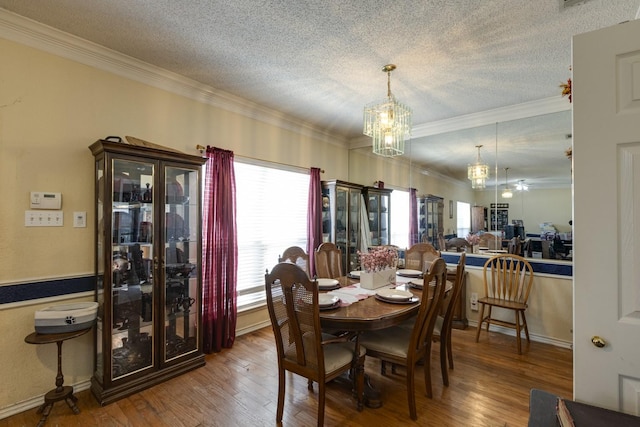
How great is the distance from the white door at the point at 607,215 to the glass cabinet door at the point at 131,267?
9.06ft

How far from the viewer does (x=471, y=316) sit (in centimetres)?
380

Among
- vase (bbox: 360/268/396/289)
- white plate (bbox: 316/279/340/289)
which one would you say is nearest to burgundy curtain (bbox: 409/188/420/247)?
vase (bbox: 360/268/396/289)

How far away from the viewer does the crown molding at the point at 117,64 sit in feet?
6.91

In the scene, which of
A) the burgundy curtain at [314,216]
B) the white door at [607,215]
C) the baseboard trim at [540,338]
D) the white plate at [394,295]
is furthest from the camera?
the burgundy curtain at [314,216]

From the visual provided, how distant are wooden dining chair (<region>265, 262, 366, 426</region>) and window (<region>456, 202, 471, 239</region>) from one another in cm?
269

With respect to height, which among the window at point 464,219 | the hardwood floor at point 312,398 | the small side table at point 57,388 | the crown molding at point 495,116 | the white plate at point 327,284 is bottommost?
the hardwood floor at point 312,398

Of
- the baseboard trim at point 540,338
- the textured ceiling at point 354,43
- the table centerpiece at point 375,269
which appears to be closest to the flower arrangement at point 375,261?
the table centerpiece at point 375,269

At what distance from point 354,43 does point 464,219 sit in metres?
2.90

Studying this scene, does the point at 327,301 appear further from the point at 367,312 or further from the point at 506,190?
the point at 506,190

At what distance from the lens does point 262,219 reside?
3797 mm

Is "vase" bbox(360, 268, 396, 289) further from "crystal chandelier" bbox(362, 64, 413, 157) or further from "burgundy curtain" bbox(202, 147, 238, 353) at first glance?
"burgundy curtain" bbox(202, 147, 238, 353)

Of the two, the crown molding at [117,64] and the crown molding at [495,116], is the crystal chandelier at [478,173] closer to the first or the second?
the crown molding at [495,116]

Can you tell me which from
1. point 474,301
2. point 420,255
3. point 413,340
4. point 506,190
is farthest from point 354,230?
point 413,340

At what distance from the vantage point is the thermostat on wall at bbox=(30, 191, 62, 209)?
217cm
